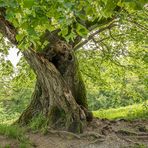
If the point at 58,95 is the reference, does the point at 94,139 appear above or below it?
below

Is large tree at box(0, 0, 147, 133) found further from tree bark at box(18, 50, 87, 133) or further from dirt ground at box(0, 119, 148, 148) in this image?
dirt ground at box(0, 119, 148, 148)

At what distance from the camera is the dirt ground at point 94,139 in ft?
30.1

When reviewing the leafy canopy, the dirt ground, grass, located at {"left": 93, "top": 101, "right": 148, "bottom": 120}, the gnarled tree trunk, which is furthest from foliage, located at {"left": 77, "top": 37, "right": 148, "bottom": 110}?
Answer: the leafy canopy

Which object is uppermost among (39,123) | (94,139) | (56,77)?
(56,77)

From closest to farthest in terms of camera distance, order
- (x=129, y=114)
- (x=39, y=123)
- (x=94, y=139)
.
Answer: (x=94, y=139) < (x=39, y=123) < (x=129, y=114)

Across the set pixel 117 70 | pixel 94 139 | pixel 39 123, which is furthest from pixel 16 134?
pixel 117 70

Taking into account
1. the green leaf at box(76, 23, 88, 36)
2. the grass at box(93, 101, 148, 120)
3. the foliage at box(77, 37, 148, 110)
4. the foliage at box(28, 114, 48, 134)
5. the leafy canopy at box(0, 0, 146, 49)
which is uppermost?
the foliage at box(77, 37, 148, 110)

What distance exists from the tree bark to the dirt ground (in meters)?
0.35

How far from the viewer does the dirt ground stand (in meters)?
9.17

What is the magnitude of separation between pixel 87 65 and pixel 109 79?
1.44 meters

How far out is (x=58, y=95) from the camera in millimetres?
9805

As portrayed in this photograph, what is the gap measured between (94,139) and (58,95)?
163cm

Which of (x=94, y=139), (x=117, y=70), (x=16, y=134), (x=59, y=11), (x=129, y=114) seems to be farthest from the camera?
(x=129, y=114)

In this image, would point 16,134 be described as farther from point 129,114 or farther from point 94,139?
point 129,114
